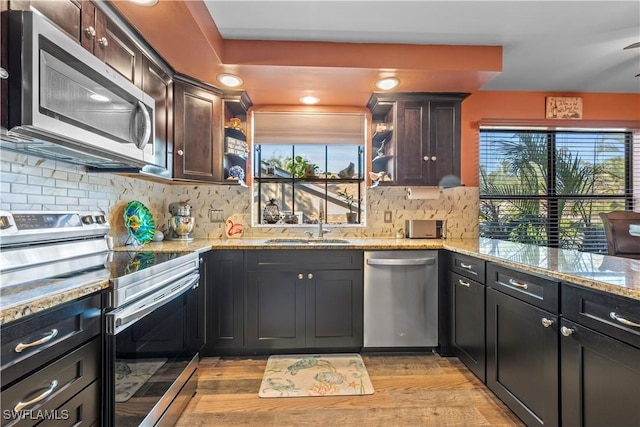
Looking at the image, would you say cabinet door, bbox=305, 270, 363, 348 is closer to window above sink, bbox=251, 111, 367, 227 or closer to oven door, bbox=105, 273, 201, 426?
window above sink, bbox=251, 111, 367, 227

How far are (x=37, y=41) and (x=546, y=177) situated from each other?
4038 millimetres

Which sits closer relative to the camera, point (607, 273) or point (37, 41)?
point (37, 41)

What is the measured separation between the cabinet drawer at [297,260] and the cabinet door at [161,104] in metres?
0.95

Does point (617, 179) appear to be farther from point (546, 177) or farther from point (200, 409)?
point (200, 409)

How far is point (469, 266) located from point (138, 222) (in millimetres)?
2383

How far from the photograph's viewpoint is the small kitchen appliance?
2719 millimetres

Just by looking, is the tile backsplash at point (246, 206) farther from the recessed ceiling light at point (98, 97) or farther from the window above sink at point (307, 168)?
the recessed ceiling light at point (98, 97)

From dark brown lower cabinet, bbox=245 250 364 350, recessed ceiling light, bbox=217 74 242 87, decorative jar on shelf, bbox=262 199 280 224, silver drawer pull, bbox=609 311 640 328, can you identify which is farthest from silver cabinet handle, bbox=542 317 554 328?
recessed ceiling light, bbox=217 74 242 87

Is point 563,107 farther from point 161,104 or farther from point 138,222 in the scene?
point 138,222

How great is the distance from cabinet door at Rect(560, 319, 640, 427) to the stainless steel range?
1.75 metres

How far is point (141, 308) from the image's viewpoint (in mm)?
1283

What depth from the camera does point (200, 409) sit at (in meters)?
1.84

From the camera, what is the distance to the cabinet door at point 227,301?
95.4 inches

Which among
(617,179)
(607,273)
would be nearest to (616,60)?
(617,179)
